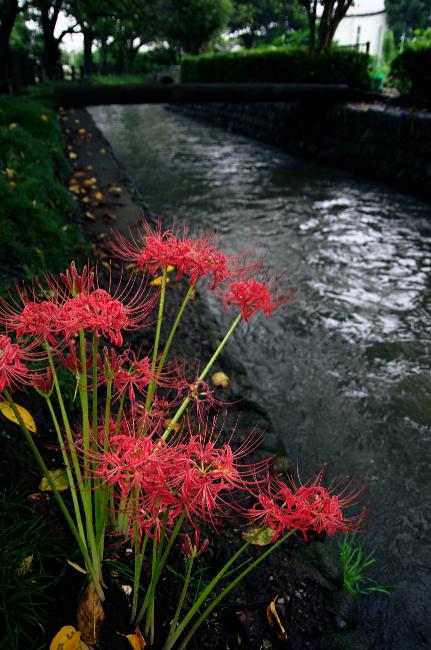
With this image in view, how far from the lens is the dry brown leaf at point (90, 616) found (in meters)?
1.42

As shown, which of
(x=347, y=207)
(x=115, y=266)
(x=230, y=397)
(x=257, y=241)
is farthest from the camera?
(x=347, y=207)

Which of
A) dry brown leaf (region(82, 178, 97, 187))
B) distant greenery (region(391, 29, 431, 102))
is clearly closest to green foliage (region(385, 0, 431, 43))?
distant greenery (region(391, 29, 431, 102))

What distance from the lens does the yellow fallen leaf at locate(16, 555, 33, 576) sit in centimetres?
149

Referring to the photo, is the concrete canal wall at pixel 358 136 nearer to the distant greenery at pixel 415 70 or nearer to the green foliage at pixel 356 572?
the distant greenery at pixel 415 70

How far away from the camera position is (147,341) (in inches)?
124

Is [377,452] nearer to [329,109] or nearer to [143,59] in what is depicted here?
[329,109]

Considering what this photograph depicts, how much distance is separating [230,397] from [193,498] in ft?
6.47

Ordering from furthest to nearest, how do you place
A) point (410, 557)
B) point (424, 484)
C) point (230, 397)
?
point (230, 397)
point (424, 484)
point (410, 557)

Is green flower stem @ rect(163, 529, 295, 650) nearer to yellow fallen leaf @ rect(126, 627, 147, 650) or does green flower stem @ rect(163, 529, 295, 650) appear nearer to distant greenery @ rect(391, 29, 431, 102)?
yellow fallen leaf @ rect(126, 627, 147, 650)

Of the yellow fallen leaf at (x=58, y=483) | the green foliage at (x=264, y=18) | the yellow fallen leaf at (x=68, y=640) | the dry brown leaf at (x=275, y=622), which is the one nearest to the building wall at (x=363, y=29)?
the yellow fallen leaf at (x=58, y=483)

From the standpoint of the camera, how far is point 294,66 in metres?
14.3

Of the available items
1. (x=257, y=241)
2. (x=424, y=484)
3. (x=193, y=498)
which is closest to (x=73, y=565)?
(x=193, y=498)

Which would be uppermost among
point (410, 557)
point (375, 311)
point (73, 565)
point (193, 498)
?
point (193, 498)

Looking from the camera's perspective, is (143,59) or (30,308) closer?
(30,308)
